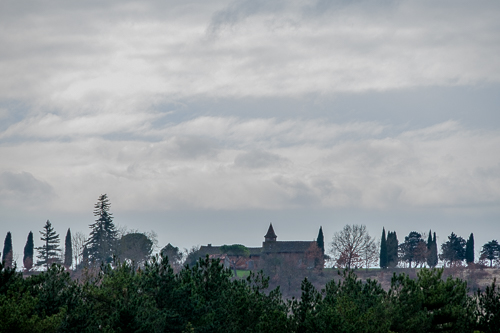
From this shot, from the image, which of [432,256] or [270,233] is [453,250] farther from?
[270,233]

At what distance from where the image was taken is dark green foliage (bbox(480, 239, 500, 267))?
118 m

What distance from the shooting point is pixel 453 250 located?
4754 inches

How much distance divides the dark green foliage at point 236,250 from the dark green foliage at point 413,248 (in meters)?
31.9

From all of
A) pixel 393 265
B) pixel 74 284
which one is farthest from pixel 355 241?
pixel 74 284

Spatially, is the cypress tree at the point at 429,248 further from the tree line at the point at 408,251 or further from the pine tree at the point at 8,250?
the pine tree at the point at 8,250

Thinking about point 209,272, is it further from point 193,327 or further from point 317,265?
point 317,265

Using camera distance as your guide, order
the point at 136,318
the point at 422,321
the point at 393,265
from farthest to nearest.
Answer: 1. the point at 393,265
2. the point at 422,321
3. the point at 136,318

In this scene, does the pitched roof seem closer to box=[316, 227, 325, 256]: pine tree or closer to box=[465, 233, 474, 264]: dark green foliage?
box=[316, 227, 325, 256]: pine tree

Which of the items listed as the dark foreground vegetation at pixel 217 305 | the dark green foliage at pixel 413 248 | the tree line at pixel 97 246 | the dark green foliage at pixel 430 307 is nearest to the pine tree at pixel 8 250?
the tree line at pixel 97 246

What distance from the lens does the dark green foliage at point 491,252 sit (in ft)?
386

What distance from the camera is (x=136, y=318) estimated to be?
107 ft

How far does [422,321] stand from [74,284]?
20.0 metres

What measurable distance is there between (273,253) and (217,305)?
8911 cm

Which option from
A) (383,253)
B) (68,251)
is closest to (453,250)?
(383,253)
